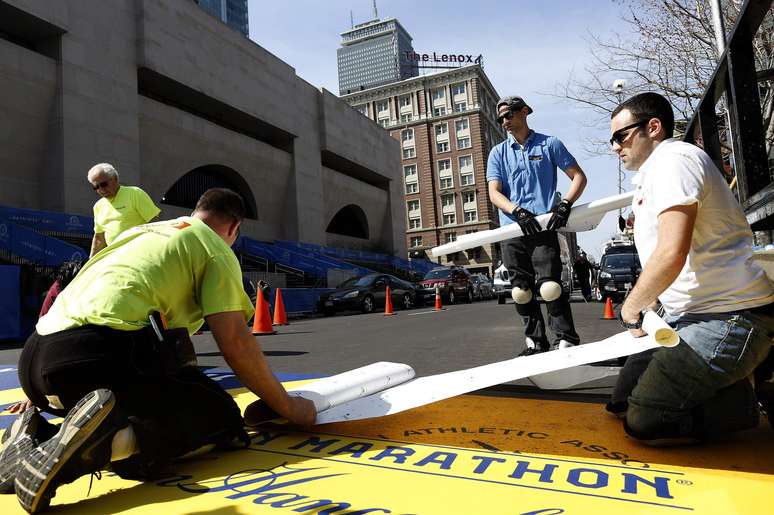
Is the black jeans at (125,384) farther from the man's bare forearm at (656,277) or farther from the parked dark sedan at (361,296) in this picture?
the parked dark sedan at (361,296)

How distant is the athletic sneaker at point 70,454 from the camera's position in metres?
1.49

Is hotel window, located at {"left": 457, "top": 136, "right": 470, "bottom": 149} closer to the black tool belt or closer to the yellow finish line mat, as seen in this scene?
the yellow finish line mat

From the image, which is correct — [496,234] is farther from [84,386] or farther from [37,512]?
[37,512]

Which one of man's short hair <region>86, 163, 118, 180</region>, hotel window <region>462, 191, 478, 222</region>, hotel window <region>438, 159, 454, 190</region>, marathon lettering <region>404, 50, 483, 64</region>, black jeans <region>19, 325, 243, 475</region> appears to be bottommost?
black jeans <region>19, 325, 243, 475</region>

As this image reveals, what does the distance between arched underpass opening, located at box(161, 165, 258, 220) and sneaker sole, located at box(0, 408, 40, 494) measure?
19.9 meters

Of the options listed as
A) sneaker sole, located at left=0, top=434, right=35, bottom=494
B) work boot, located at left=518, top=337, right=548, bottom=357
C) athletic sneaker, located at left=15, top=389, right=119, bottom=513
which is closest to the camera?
athletic sneaker, located at left=15, top=389, right=119, bottom=513

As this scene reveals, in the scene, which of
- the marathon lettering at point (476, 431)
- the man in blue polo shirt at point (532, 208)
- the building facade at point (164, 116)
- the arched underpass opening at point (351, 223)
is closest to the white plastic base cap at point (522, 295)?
the man in blue polo shirt at point (532, 208)

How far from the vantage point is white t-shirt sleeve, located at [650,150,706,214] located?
182 centimetres

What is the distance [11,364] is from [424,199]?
192 ft

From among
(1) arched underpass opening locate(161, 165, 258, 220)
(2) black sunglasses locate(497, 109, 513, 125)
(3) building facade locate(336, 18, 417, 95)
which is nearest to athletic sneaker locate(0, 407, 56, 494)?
(2) black sunglasses locate(497, 109, 513, 125)

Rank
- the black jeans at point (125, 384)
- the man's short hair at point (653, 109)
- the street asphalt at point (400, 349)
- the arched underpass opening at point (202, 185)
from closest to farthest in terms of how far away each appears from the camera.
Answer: the black jeans at point (125, 384) → the man's short hair at point (653, 109) → the street asphalt at point (400, 349) → the arched underpass opening at point (202, 185)

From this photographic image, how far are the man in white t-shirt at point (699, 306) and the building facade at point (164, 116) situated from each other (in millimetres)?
16186

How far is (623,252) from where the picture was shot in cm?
1527

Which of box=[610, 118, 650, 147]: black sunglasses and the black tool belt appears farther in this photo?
box=[610, 118, 650, 147]: black sunglasses
